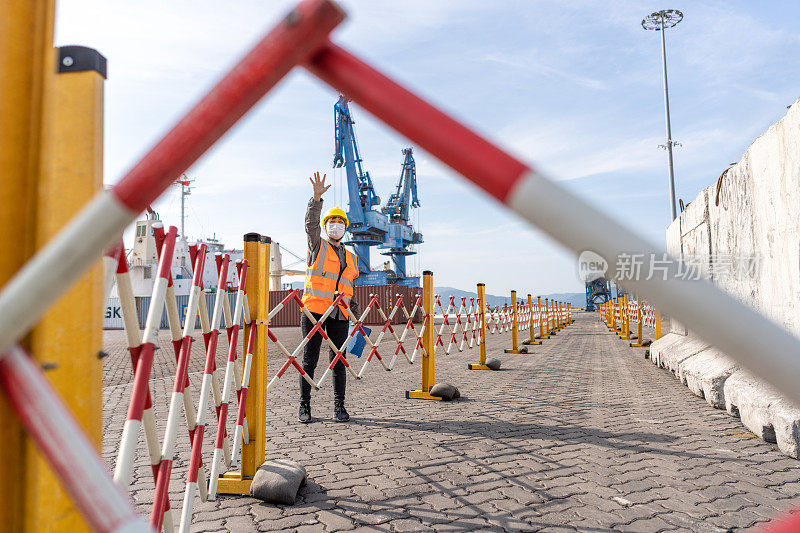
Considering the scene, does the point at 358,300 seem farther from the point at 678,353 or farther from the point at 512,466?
the point at 512,466

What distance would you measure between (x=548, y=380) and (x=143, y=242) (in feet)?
107

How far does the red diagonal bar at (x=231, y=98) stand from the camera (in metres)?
0.81

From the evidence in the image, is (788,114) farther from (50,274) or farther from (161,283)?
(50,274)

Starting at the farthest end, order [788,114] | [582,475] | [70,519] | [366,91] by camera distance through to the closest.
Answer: [788,114]
[582,475]
[70,519]
[366,91]

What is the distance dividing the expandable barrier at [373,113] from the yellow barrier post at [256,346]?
9.21 feet

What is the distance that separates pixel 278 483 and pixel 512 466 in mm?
1767

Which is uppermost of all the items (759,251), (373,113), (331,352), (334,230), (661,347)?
(334,230)

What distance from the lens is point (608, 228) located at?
73 centimetres

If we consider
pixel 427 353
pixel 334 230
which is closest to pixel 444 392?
pixel 427 353

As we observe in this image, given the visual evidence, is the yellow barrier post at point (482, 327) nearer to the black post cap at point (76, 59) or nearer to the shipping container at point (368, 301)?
the black post cap at point (76, 59)

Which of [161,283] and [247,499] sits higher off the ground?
[161,283]

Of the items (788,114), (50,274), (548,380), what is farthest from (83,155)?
(548,380)

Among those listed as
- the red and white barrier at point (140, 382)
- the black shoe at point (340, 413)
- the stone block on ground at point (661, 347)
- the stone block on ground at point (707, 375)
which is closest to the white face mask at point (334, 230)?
the black shoe at point (340, 413)

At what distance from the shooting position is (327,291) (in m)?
5.81
